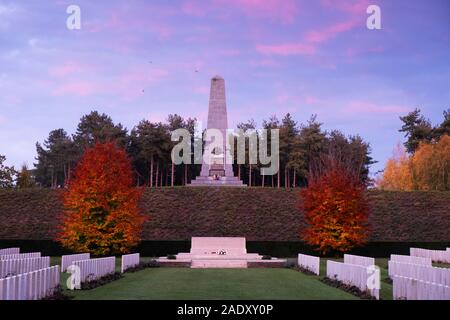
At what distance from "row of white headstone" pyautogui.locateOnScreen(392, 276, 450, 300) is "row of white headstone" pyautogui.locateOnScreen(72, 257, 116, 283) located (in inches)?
383

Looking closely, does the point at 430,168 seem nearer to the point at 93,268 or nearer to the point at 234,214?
the point at 234,214

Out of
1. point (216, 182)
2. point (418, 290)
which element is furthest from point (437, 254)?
point (216, 182)

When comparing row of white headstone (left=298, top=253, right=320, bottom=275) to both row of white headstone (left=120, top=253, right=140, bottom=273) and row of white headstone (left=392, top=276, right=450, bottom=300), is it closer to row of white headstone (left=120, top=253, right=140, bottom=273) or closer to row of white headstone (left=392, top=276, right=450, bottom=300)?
row of white headstone (left=120, top=253, right=140, bottom=273)

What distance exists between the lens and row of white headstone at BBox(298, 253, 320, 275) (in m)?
25.9

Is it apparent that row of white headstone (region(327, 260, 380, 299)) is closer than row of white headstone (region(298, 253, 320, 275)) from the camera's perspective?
Yes

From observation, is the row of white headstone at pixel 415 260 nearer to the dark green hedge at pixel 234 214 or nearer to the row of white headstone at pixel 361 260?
the row of white headstone at pixel 361 260

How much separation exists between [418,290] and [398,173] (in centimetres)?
5671

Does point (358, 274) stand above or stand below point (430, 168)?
below

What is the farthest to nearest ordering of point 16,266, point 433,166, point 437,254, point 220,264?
point 433,166 → point 437,254 → point 220,264 → point 16,266

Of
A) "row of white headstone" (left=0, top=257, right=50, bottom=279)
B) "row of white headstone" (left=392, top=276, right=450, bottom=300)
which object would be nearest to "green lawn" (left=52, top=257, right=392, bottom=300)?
"row of white headstone" (left=0, top=257, right=50, bottom=279)

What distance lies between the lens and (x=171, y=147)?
68.9 meters

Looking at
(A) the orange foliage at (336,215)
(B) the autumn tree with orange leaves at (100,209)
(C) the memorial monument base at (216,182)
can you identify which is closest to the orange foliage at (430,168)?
(C) the memorial monument base at (216,182)

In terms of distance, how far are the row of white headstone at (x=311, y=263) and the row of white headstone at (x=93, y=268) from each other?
8.90 meters

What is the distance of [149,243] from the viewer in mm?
38500
